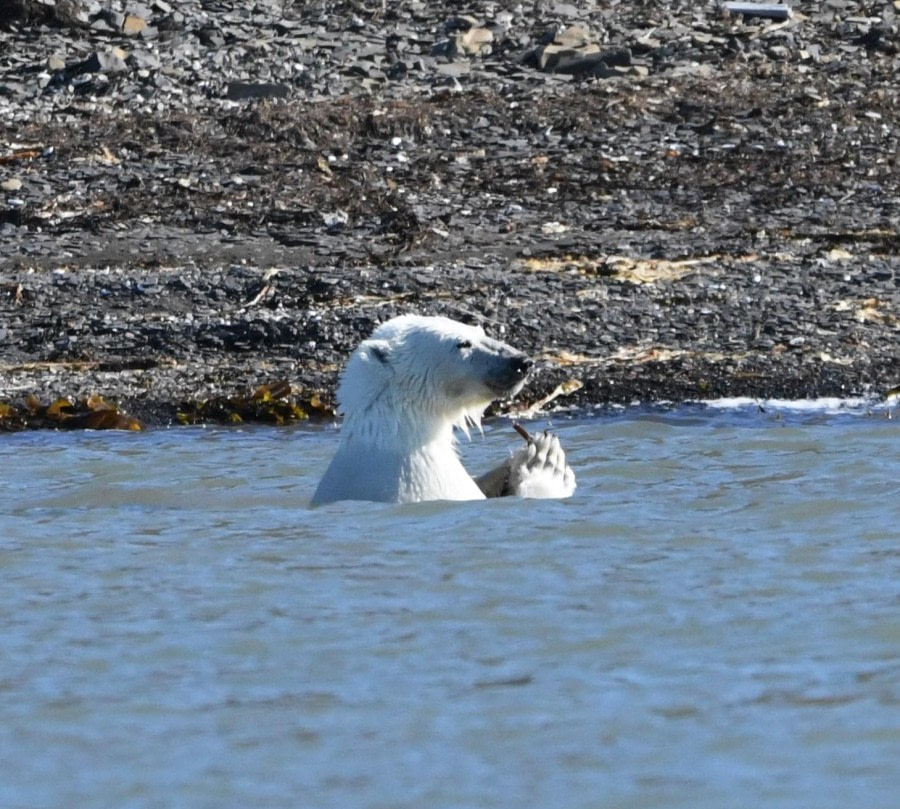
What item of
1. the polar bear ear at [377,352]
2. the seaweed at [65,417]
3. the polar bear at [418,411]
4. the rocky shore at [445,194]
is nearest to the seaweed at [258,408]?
the rocky shore at [445,194]

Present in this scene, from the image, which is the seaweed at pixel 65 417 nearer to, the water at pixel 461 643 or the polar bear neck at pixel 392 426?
the water at pixel 461 643

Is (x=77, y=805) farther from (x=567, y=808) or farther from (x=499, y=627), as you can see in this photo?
(x=499, y=627)

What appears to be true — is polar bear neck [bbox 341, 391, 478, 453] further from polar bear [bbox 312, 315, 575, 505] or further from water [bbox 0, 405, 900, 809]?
water [bbox 0, 405, 900, 809]

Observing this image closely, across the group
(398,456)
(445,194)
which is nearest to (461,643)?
(398,456)

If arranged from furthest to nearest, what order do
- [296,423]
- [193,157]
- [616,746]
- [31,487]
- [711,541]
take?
[193,157] < [296,423] < [31,487] < [711,541] < [616,746]

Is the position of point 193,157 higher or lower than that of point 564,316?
higher

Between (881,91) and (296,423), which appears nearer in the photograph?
(296,423)

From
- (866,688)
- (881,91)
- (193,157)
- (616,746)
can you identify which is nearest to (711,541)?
(866,688)

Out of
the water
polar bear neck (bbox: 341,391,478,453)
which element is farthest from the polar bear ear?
the water

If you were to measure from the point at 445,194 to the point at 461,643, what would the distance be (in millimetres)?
7022

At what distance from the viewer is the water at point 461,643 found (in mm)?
4082

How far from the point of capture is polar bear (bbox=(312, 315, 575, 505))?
6.68 meters

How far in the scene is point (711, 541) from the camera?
630cm

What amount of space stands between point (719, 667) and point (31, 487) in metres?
4.15
